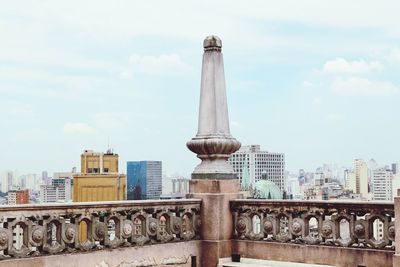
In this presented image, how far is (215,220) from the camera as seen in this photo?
1084cm

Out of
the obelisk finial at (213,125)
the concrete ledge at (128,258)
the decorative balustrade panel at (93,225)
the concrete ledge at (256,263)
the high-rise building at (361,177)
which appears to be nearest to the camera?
the decorative balustrade panel at (93,225)

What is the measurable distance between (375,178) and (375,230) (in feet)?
26.9

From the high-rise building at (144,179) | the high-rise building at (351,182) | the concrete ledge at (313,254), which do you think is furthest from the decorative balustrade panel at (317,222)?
the high-rise building at (351,182)

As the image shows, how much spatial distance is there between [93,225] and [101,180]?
16.2ft

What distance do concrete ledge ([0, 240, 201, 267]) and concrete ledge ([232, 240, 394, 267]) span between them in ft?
2.61

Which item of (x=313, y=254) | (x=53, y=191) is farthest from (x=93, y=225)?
(x=53, y=191)

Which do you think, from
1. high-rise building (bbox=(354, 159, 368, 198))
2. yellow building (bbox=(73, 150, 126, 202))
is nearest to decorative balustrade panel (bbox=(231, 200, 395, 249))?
yellow building (bbox=(73, 150, 126, 202))

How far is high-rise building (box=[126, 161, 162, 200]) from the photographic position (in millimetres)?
15322

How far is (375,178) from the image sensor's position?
17.5 m

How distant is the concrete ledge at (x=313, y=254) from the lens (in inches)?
363

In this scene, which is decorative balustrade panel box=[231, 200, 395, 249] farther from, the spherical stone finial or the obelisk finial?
the spherical stone finial

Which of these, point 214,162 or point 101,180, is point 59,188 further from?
point 214,162

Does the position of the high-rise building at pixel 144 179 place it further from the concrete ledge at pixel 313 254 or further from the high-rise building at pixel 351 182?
the high-rise building at pixel 351 182

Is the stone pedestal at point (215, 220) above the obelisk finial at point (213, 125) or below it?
below
